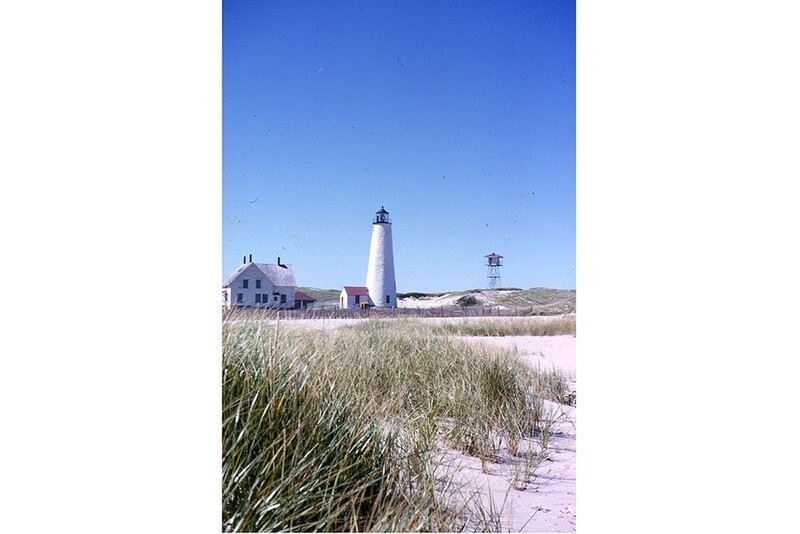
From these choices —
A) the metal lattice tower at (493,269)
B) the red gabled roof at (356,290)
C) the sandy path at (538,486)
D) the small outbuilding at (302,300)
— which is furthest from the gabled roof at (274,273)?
the sandy path at (538,486)

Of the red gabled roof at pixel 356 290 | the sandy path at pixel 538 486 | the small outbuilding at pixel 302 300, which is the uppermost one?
the red gabled roof at pixel 356 290

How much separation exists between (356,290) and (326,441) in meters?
1.26

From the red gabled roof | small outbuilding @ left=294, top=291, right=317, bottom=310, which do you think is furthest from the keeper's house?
the red gabled roof

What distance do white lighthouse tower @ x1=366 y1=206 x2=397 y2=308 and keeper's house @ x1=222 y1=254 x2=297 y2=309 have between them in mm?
410

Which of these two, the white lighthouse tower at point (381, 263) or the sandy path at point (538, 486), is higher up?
the white lighthouse tower at point (381, 263)

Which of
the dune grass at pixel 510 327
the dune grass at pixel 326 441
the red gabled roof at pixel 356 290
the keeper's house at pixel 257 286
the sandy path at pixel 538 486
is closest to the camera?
the dune grass at pixel 326 441

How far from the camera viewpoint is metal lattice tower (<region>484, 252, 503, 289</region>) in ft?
9.37

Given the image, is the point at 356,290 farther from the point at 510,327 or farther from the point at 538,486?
the point at 538,486

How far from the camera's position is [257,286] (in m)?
2.51

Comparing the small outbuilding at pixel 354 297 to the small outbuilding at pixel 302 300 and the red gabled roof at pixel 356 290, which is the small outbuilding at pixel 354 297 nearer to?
the red gabled roof at pixel 356 290

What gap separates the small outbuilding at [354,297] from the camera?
2.92 meters

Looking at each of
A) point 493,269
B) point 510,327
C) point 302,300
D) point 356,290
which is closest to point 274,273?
point 302,300

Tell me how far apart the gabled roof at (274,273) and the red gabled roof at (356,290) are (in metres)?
0.28

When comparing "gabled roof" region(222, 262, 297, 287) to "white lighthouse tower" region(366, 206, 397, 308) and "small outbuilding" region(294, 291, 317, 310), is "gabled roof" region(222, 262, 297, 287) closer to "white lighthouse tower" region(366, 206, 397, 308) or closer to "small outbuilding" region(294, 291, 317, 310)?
"small outbuilding" region(294, 291, 317, 310)
